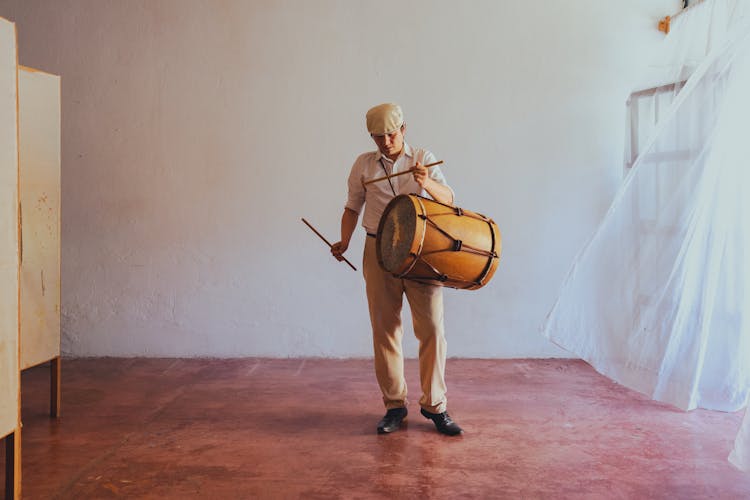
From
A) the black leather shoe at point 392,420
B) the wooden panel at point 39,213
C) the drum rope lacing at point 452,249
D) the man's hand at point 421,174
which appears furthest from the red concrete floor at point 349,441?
the man's hand at point 421,174

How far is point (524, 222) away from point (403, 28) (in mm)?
1620

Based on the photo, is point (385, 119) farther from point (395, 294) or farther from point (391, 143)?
point (395, 294)

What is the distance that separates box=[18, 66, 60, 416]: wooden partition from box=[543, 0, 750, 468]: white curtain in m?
2.58

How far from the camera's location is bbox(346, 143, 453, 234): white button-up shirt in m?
3.37

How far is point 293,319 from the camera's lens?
16.7 ft

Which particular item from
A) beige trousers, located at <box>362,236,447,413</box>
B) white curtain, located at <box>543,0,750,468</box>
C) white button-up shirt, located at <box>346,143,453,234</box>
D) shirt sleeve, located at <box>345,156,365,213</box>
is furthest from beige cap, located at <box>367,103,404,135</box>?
white curtain, located at <box>543,0,750,468</box>

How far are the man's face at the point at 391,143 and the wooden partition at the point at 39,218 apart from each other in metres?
1.67

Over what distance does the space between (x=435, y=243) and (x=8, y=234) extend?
1.65m

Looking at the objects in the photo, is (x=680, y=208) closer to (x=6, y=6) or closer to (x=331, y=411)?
(x=331, y=411)

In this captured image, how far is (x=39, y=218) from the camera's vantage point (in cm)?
354

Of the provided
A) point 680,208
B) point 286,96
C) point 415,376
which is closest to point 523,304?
point 415,376

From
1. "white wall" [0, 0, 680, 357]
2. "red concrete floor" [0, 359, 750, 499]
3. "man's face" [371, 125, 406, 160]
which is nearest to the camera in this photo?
Result: "red concrete floor" [0, 359, 750, 499]

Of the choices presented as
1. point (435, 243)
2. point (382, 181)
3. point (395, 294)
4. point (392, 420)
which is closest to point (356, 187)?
point (382, 181)

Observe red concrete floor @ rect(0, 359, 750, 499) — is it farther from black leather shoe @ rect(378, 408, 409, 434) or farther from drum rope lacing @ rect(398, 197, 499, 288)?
drum rope lacing @ rect(398, 197, 499, 288)
